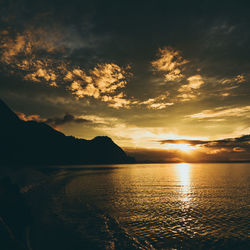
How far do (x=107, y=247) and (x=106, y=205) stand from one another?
1397cm

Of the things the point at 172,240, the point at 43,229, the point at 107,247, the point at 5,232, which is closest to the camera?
the point at 5,232

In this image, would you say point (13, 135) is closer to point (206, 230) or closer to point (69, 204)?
point (69, 204)

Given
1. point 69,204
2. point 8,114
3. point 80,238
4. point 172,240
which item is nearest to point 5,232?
point 80,238

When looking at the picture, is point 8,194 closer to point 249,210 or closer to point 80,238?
point 80,238

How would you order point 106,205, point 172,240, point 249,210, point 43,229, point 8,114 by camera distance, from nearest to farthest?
point 172,240 < point 43,229 < point 249,210 < point 106,205 < point 8,114

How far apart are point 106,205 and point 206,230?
610 inches

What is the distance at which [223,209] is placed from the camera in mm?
26609

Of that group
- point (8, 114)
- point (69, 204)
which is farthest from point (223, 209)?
point (8, 114)

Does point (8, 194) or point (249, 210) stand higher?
point (8, 194)

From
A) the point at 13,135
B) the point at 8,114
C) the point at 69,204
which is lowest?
the point at 69,204

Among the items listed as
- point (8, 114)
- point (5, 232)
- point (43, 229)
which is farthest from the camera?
point (8, 114)

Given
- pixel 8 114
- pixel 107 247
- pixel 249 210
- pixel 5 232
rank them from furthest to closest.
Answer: pixel 8 114, pixel 249 210, pixel 107 247, pixel 5 232

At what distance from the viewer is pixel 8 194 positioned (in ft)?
59.6

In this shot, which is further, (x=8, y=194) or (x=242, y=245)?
(x=8, y=194)
